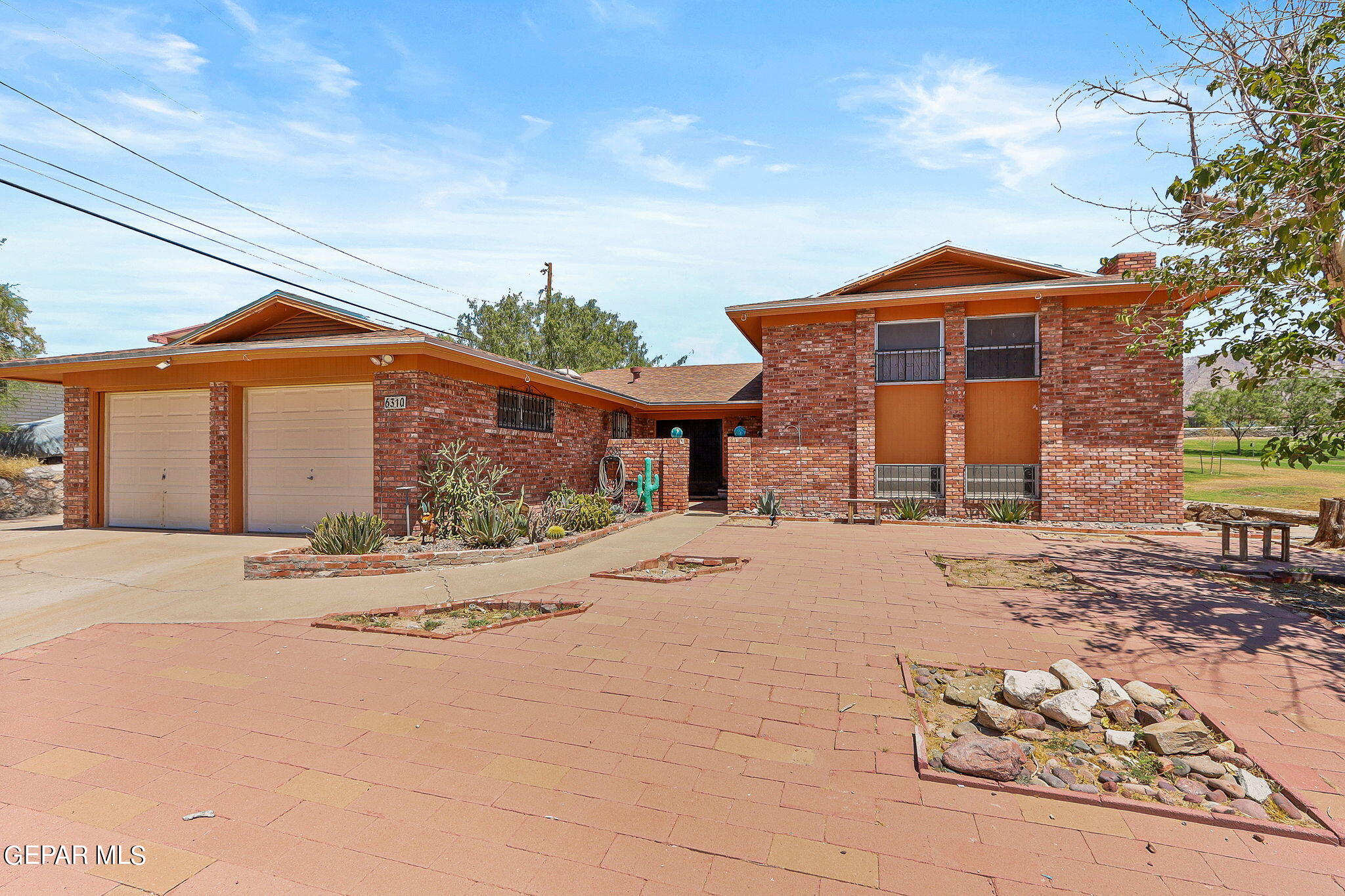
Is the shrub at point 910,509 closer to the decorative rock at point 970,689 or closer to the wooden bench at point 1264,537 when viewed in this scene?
the wooden bench at point 1264,537

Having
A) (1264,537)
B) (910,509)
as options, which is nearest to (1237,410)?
(910,509)

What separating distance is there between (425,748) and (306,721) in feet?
2.88

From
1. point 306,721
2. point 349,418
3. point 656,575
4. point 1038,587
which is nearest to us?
point 306,721

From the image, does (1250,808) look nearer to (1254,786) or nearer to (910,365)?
(1254,786)

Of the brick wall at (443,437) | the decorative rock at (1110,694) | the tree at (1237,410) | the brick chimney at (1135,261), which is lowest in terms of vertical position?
the decorative rock at (1110,694)

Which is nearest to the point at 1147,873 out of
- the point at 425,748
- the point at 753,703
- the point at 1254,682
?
the point at 753,703

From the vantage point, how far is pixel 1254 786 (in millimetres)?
2670

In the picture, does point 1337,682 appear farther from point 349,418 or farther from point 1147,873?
point 349,418

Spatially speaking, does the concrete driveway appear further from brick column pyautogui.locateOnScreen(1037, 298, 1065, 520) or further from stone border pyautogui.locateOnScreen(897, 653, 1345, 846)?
brick column pyautogui.locateOnScreen(1037, 298, 1065, 520)

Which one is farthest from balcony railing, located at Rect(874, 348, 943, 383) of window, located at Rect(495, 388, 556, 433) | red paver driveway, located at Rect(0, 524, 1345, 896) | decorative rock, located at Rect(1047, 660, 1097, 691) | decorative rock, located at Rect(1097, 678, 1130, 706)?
decorative rock, located at Rect(1097, 678, 1130, 706)

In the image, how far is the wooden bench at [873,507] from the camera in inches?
467

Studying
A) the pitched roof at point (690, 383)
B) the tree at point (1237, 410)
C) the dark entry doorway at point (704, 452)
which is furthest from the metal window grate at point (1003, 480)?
the tree at point (1237, 410)

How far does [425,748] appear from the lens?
3.02 metres

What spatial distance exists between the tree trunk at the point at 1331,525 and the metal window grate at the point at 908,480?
5639 millimetres
